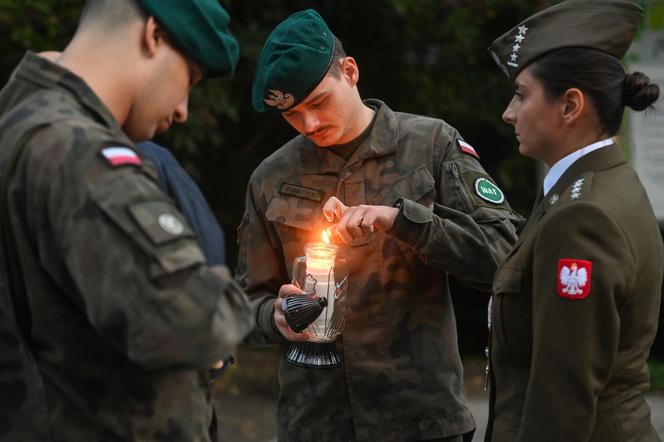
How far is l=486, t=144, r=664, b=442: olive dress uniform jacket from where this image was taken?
2432mm

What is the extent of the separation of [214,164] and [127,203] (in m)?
7.05

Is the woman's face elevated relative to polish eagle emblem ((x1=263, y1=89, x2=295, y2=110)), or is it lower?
elevated

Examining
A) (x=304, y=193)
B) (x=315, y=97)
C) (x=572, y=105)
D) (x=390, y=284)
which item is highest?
(x=572, y=105)

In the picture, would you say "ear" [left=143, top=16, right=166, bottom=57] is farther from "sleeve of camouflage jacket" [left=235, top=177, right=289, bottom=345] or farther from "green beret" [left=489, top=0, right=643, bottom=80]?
"sleeve of camouflage jacket" [left=235, top=177, right=289, bottom=345]

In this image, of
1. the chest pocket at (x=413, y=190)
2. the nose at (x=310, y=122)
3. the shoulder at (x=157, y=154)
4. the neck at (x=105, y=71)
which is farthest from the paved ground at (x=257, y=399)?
the neck at (x=105, y=71)

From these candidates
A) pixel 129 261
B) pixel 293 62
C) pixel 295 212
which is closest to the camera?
pixel 129 261

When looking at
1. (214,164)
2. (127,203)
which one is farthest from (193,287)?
(214,164)

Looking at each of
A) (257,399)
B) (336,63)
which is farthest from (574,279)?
(257,399)

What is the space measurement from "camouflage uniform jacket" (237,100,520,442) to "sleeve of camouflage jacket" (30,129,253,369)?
1.35 meters

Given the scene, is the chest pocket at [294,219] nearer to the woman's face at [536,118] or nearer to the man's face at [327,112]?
the man's face at [327,112]

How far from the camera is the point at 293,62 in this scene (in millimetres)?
3250

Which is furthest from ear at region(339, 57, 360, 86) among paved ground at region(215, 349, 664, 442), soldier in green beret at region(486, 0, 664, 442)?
paved ground at region(215, 349, 664, 442)

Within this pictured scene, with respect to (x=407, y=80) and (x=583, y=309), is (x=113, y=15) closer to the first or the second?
(x=583, y=309)

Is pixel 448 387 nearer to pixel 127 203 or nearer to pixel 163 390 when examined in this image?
pixel 163 390
